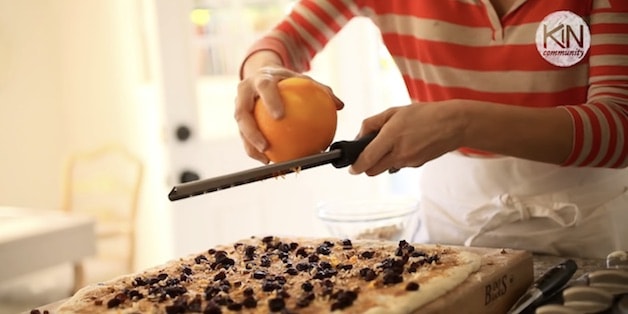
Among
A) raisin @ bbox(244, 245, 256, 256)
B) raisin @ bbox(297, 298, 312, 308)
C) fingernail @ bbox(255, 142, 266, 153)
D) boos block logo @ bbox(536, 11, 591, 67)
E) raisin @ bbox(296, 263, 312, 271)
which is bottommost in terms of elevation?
raisin @ bbox(297, 298, 312, 308)

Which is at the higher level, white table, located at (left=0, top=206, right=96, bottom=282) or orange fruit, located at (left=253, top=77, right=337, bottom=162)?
orange fruit, located at (left=253, top=77, right=337, bottom=162)

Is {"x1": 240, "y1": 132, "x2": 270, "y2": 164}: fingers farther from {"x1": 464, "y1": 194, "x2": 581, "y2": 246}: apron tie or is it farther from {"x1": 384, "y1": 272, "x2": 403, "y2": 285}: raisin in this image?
{"x1": 464, "y1": 194, "x2": 581, "y2": 246}: apron tie

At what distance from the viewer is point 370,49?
2900 millimetres

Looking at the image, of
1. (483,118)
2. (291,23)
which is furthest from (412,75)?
(483,118)

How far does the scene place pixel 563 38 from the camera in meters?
1.16

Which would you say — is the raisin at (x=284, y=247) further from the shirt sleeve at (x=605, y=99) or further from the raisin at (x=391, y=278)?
the shirt sleeve at (x=605, y=99)

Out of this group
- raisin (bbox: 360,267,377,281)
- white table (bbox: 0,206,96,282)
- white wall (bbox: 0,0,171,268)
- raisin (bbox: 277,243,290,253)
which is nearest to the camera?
raisin (bbox: 360,267,377,281)

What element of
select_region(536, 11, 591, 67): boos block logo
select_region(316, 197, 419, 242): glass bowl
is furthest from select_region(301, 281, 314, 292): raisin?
select_region(536, 11, 591, 67): boos block logo

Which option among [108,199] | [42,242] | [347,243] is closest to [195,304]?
[347,243]

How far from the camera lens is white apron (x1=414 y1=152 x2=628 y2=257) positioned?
1.19 metres

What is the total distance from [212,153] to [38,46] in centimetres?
173

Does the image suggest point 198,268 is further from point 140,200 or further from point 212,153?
point 140,200

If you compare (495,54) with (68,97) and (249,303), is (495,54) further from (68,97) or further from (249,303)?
(68,97)

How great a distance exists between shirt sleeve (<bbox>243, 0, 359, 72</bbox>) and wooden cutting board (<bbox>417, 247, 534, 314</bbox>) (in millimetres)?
521
